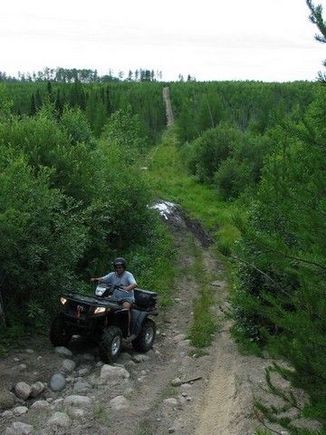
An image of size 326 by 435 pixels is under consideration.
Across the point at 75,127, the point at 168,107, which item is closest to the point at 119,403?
the point at 75,127

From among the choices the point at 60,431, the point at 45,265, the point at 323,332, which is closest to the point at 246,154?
the point at 45,265

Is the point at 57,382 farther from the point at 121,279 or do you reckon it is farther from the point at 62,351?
the point at 121,279

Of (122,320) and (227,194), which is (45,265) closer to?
(122,320)

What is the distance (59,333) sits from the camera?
43.2 ft

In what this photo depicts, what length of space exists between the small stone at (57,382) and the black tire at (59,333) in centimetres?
140

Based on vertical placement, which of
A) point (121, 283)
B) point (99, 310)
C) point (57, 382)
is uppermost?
point (121, 283)

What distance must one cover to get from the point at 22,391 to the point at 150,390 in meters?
2.91

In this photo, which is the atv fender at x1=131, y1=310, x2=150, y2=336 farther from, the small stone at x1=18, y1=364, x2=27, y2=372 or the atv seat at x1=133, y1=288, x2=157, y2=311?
the small stone at x1=18, y1=364, x2=27, y2=372

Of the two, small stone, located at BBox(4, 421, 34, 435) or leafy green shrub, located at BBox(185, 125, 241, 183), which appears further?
leafy green shrub, located at BBox(185, 125, 241, 183)

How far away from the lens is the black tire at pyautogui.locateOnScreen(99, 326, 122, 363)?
1260cm

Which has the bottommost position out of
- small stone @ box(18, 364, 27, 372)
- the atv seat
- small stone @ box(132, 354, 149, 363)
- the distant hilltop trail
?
small stone @ box(132, 354, 149, 363)

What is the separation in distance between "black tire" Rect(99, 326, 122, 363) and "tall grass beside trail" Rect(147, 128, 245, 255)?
26.7 feet

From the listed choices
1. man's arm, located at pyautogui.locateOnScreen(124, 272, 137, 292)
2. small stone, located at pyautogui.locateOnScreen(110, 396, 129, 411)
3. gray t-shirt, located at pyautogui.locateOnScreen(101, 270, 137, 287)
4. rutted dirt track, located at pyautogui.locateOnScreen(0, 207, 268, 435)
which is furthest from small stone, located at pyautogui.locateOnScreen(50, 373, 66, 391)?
gray t-shirt, located at pyautogui.locateOnScreen(101, 270, 137, 287)

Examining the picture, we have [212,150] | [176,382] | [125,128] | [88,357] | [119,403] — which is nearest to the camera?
[119,403]
